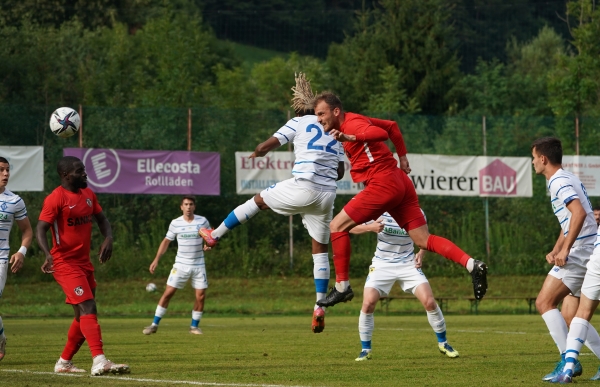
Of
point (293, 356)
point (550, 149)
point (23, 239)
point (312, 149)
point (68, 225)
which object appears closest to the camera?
point (550, 149)

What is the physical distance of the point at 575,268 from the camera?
33.6ft

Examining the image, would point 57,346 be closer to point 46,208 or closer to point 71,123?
point 71,123

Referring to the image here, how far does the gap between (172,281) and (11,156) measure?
9001 millimetres

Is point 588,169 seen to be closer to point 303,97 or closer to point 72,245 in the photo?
point 303,97

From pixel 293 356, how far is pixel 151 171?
52.4ft

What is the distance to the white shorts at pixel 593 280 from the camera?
972cm

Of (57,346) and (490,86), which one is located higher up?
(490,86)

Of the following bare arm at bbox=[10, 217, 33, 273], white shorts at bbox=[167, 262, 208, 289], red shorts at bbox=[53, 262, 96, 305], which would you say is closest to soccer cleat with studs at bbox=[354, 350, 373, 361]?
red shorts at bbox=[53, 262, 96, 305]

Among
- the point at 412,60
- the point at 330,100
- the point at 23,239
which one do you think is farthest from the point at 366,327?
the point at 412,60

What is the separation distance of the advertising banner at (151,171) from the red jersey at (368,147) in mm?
17352

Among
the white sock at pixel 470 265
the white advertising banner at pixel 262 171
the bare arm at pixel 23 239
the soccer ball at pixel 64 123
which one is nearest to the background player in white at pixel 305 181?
the white sock at pixel 470 265

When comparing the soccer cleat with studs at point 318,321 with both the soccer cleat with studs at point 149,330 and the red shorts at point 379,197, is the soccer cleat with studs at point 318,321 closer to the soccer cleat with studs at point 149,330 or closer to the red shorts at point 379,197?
the red shorts at point 379,197

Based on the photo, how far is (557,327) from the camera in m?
10.3

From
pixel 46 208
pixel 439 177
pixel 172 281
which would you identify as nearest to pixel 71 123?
pixel 46 208
